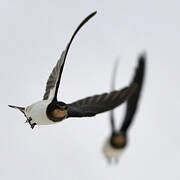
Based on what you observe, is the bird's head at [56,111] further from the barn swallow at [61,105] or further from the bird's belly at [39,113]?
the bird's belly at [39,113]

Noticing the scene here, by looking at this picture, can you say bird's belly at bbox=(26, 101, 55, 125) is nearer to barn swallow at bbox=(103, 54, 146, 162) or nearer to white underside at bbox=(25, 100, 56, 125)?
white underside at bbox=(25, 100, 56, 125)

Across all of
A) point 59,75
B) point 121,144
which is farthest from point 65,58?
point 121,144

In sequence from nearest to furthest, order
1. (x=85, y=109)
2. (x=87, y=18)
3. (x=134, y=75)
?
(x=87, y=18)
(x=85, y=109)
(x=134, y=75)

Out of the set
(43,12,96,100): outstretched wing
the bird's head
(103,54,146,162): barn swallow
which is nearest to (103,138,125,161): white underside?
(103,54,146,162): barn swallow

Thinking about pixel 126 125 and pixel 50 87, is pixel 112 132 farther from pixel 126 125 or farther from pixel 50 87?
pixel 50 87

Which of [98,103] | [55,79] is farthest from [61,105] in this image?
[98,103]

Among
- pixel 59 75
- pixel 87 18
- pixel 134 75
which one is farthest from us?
pixel 134 75

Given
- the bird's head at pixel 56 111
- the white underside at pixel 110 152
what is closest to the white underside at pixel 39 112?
the bird's head at pixel 56 111
